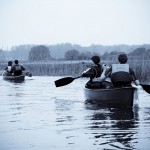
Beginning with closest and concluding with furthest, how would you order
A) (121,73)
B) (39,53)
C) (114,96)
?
(121,73)
(114,96)
(39,53)

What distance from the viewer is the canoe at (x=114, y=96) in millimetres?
12758

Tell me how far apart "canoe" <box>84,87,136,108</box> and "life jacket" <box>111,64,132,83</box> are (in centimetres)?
42

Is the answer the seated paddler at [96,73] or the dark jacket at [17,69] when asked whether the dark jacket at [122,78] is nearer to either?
the seated paddler at [96,73]

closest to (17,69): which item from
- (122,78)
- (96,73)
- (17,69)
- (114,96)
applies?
(17,69)

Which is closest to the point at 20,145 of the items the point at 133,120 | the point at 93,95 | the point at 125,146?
the point at 125,146

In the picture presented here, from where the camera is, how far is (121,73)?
42.7 ft

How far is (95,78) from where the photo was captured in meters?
14.9

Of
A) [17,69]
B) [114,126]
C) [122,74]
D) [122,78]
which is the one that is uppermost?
[122,74]

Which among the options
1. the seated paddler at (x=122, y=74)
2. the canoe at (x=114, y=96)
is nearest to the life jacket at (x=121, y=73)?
the seated paddler at (x=122, y=74)

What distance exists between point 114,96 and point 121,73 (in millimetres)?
852

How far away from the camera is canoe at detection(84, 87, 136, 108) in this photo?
12758 millimetres

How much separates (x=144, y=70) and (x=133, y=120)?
747 inches

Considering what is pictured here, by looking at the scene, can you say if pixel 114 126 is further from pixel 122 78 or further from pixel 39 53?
pixel 39 53

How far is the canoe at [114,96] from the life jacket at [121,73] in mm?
417
